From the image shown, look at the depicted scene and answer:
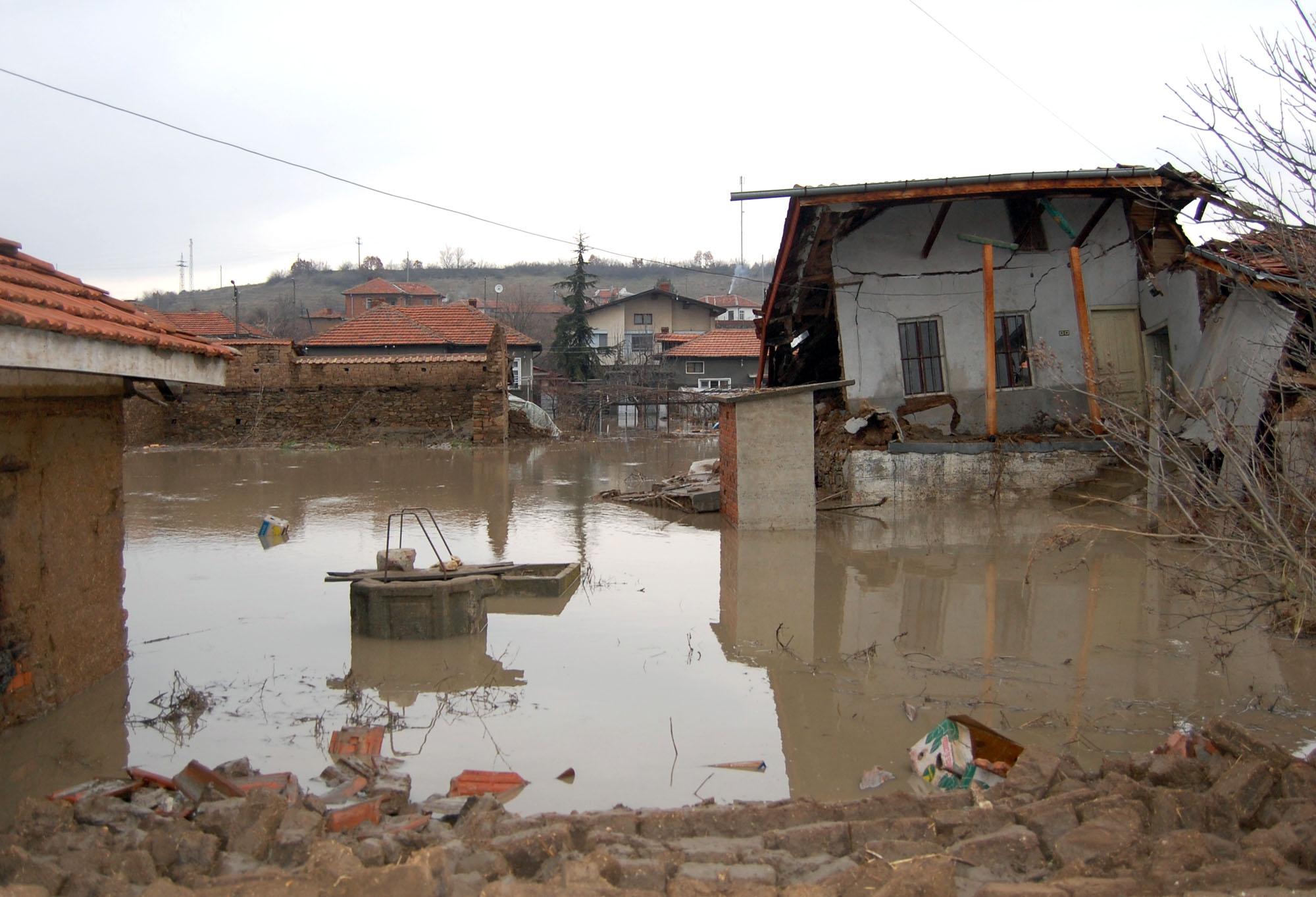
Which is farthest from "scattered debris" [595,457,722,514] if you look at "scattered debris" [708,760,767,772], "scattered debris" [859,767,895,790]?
"scattered debris" [859,767,895,790]

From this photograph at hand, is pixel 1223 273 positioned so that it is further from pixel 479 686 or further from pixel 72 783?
pixel 72 783

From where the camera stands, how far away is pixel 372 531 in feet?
49.7

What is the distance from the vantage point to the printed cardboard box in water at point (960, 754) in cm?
566

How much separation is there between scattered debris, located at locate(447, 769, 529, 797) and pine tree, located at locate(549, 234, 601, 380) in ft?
138

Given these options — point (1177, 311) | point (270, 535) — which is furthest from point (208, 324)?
point (1177, 311)

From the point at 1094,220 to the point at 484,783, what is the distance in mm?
15510

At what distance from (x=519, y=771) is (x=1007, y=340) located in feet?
47.7

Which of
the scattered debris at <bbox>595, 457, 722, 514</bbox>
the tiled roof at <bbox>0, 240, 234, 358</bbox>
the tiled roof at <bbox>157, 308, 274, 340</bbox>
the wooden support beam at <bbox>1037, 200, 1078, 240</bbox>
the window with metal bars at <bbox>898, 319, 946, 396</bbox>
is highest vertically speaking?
the tiled roof at <bbox>157, 308, 274, 340</bbox>

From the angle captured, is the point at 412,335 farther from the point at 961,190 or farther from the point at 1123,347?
the point at 1123,347

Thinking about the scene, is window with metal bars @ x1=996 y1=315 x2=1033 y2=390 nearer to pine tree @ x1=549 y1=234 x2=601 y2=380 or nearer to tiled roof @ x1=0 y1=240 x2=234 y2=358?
tiled roof @ x1=0 y1=240 x2=234 y2=358

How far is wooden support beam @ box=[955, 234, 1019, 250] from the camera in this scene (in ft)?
59.0

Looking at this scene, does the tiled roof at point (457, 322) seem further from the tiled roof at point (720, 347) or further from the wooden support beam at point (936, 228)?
the wooden support beam at point (936, 228)

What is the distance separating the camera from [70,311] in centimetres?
605

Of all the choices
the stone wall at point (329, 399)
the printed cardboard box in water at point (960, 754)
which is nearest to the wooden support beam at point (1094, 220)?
the printed cardboard box in water at point (960, 754)
